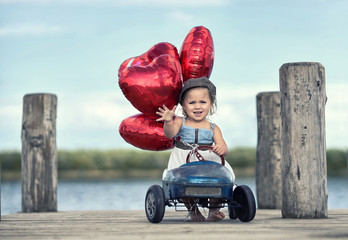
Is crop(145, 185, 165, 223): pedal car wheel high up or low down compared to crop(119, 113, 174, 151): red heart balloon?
down

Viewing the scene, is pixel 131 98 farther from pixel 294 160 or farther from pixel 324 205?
pixel 324 205

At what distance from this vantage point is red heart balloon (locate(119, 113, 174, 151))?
5129 millimetres

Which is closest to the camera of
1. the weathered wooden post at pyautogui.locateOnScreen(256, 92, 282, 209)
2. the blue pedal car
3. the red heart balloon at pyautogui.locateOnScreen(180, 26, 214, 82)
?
the blue pedal car

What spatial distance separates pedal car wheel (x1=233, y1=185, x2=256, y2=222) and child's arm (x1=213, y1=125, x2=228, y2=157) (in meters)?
0.31

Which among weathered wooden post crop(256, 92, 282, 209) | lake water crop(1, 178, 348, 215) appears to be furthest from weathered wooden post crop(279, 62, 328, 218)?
lake water crop(1, 178, 348, 215)

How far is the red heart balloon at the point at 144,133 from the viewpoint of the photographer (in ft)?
16.8

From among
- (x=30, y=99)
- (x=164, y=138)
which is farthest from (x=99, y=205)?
(x=164, y=138)

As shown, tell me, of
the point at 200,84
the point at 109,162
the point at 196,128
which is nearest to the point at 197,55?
the point at 200,84

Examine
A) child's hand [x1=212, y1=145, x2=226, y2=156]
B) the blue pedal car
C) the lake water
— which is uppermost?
child's hand [x1=212, y1=145, x2=226, y2=156]

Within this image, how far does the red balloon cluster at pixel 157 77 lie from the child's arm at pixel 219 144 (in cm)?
44

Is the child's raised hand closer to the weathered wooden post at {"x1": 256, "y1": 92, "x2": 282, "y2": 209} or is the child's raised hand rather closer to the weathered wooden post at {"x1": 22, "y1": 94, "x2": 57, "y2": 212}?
the weathered wooden post at {"x1": 256, "y1": 92, "x2": 282, "y2": 209}

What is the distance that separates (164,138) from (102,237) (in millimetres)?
1529

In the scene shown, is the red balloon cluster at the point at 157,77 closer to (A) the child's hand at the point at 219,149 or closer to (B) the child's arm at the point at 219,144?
(B) the child's arm at the point at 219,144

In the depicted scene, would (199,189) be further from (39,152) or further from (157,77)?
(39,152)
